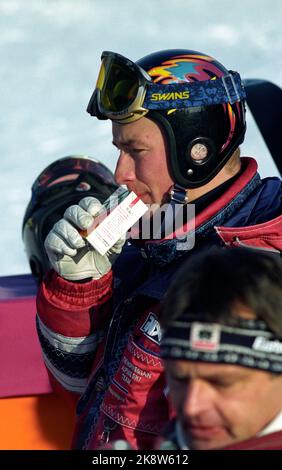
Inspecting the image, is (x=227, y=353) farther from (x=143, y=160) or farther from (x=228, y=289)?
(x=143, y=160)

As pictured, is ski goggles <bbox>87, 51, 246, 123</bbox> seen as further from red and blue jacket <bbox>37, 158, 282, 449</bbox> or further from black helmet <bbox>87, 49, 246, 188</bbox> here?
red and blue jacket <bbox>37, 158, 282, 449</bbox>

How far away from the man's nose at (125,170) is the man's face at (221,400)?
4.08 feet

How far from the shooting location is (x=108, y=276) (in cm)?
303

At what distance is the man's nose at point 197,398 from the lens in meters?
1.79

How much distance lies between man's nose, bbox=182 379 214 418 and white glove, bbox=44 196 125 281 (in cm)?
114

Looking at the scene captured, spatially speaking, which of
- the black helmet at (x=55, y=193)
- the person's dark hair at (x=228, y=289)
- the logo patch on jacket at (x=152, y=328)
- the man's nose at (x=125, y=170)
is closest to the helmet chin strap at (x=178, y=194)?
the man's nose at (x=125, y=170)

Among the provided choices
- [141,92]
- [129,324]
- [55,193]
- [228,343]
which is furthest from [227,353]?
[55,193]

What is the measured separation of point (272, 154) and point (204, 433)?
8.03 ft

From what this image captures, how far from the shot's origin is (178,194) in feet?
9.89

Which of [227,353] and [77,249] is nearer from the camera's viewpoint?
[227,353]

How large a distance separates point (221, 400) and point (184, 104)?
1.38 m

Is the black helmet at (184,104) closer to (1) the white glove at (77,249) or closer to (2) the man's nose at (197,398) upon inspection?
(1) the white glove at (77,249)

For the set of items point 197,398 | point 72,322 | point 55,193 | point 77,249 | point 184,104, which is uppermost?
point 184,104

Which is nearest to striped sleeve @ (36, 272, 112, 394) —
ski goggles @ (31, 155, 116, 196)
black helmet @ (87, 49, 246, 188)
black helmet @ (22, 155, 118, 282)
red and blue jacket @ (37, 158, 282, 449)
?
red and blue jacket @ (37, 158, 282, 449)
